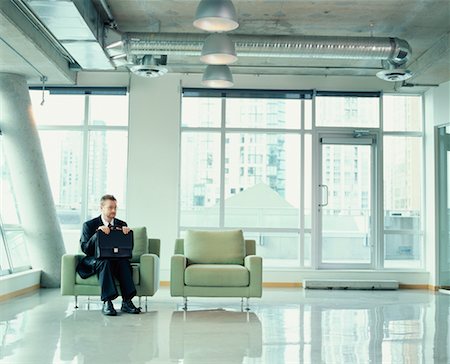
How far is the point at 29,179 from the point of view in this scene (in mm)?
8516

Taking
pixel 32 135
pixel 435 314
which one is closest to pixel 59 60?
pixel 32 135

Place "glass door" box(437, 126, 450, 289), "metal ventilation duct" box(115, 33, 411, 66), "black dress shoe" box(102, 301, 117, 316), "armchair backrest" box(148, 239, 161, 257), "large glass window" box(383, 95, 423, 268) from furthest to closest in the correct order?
1. "large glass window" box(383, 95, 423, 268)
2. "glass door" box(437, 126, 450, 289)
3. "armchair backrest" box(148, 239, 161, 257)
4. "metal ventilation duct" box(115, 33, 411, 66)
5. "black dress shoe" box(102, 301, 117, 316)

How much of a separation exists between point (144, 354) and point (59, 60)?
5.05 m

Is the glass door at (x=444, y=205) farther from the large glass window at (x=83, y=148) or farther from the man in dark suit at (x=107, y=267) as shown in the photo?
the man in dark suit at (x=107, y=267)

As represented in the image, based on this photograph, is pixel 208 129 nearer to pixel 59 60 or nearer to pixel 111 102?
pixel 111 102

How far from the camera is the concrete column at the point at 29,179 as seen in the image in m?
8.38

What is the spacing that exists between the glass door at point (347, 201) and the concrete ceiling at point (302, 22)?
1.76 meters

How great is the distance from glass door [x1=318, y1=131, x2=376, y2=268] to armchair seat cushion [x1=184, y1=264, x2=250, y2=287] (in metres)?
3.26

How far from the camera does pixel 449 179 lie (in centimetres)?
936

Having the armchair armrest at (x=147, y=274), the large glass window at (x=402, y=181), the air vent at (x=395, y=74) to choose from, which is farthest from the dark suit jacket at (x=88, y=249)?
the large glass window at (x=402, y=181)

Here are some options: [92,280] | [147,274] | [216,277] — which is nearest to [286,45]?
[216,277]

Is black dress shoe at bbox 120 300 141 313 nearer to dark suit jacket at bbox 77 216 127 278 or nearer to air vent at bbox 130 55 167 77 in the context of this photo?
dark suit jacket at bbox 77 216 127 278

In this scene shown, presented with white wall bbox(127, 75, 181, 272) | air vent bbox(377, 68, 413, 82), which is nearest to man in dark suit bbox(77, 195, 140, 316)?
white wall bbox(127, 75, 181, 272)

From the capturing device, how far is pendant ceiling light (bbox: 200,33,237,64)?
5777mm
